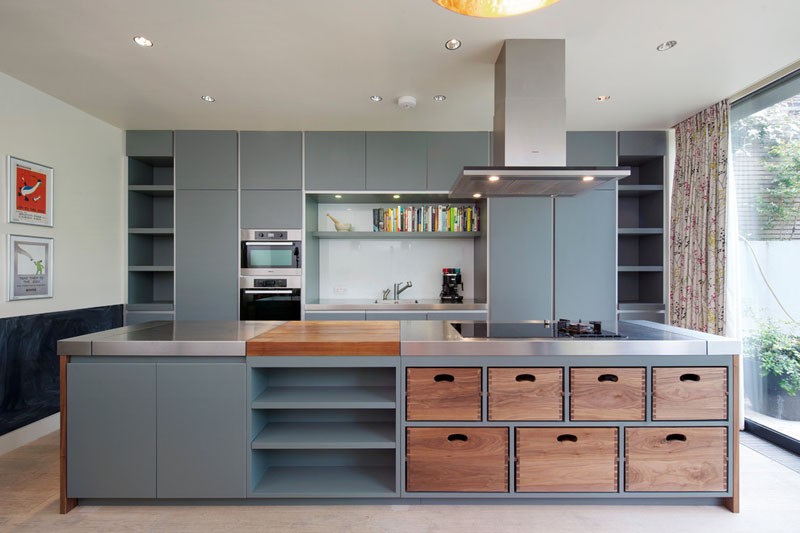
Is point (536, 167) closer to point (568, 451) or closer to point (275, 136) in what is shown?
point (568, 451)

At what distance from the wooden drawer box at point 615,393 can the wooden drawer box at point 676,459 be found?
0.10 metres

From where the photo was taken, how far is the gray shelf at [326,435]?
6.04ft

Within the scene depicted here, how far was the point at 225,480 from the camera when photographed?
1834 mm

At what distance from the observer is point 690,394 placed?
1.83 m

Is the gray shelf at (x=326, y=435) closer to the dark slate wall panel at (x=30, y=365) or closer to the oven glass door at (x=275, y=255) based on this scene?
the oven glass door at (x=275, y=255)

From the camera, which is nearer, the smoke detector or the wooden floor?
the wooden floor

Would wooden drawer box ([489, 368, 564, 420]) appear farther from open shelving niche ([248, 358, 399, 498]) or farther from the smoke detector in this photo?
the smoke detector

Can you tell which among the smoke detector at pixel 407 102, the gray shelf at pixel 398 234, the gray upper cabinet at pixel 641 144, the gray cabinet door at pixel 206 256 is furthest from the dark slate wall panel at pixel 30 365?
the gray upper cabinet at pixel 641 144

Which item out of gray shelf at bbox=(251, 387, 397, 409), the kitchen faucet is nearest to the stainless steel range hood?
gray shelf at bbox=(251, 387, 397, 409)

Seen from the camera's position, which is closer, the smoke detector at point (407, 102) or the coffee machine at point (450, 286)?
the smoke detector at point (407, 102)

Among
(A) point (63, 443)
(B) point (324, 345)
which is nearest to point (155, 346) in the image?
(A) point (63, 443)

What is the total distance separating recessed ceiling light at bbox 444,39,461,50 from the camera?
2.22m

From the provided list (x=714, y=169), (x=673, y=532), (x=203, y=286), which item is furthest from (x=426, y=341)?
(x=714, y=169)

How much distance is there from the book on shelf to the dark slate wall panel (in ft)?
9.20
